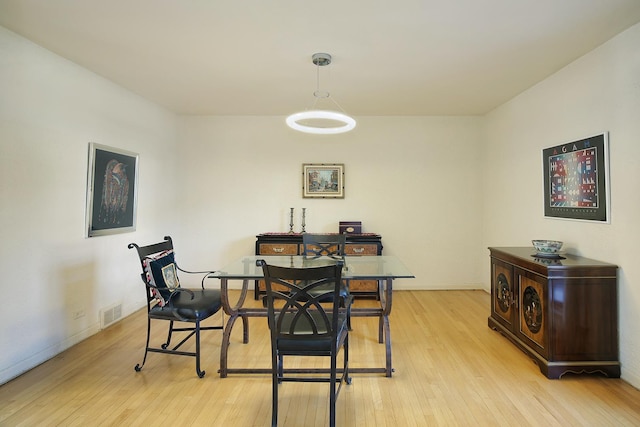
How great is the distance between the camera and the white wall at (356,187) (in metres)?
4.68

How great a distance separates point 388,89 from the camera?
11.7 feet

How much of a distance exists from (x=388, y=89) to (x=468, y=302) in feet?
9.55

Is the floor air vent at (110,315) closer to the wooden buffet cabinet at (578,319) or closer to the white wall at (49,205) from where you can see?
the white wall at (49,205)

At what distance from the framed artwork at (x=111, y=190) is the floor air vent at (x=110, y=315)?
32.6 inches

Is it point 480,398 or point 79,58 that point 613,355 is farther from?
point 79,58

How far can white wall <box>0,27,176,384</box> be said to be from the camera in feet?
7.75

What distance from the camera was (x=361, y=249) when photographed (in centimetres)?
427

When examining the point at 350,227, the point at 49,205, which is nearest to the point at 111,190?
the point at 49,205

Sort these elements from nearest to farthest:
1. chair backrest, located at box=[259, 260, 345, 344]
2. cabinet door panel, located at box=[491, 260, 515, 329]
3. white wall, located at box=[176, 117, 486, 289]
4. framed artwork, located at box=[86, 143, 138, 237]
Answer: chair backrest, located at box=[259, 260, 345, 344], cabinet door panel, located at box=[491, 260, 515, 329], framed artwork, located at box=[86, 143, 138, 237], white wall, located at box=[176, 117, 486, 289]

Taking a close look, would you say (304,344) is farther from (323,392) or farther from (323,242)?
(323,242)

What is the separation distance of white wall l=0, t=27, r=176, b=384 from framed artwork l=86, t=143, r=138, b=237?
0.08 metres

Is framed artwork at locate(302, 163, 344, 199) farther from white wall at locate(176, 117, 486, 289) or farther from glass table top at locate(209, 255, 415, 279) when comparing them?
glass table top at locate(209, 255, 415, 279)

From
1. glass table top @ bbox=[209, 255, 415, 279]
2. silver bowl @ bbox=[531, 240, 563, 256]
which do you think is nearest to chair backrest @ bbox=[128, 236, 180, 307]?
glass table top @ bbox=[209, 255, 415, 279]

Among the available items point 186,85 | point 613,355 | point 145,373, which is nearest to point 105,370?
point 145,373
